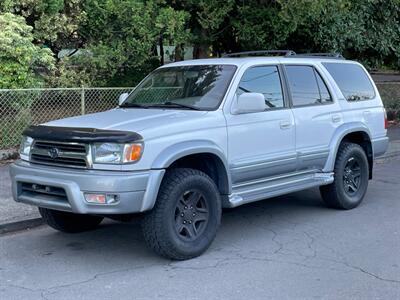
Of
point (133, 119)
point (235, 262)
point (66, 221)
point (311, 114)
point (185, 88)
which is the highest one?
point (185, 88)

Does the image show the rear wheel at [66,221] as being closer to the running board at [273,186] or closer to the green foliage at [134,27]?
the running board at [273,186]

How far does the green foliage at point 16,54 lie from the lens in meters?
9.91

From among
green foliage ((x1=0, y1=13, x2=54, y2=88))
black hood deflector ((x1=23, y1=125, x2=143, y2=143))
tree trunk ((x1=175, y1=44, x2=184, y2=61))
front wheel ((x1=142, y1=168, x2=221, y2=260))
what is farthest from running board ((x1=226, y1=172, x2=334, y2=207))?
tree trunk ((x1=175, y1=44, x2=184, y2=61))

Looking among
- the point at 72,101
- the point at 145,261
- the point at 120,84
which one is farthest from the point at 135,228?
the point at 120,84

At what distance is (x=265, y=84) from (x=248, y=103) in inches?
30.1

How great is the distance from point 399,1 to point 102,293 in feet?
38.8

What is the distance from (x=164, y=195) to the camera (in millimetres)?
5258

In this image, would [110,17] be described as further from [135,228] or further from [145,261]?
[145,261]

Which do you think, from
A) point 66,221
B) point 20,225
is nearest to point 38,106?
point 20,225

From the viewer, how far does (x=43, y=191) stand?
544cm

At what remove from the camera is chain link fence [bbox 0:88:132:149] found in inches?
390

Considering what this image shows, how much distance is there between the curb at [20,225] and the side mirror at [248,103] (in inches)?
109

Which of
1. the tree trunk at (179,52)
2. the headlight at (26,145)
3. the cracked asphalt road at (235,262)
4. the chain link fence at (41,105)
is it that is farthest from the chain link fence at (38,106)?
the headlight at (26,145)

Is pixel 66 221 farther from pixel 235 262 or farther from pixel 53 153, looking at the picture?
pixel 235 262
